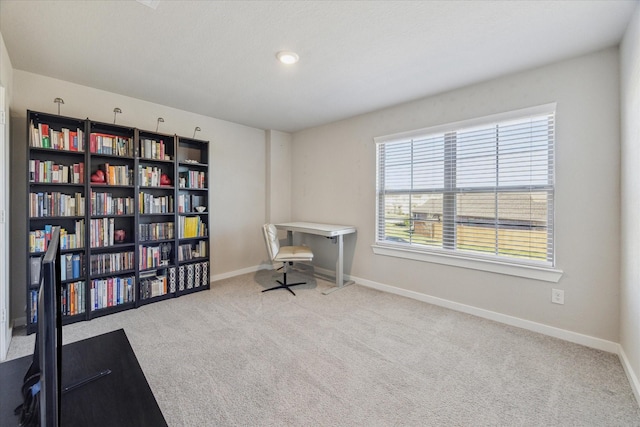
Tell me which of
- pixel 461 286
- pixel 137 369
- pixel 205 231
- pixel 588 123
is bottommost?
pixel 461 286

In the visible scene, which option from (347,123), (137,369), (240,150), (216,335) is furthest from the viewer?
(240,150)

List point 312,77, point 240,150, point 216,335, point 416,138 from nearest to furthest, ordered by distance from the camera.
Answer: point 216,335
point 312,77
point 416,138
point 240,150

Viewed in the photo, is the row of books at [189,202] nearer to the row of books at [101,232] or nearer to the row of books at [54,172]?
the row of books at [101,232]

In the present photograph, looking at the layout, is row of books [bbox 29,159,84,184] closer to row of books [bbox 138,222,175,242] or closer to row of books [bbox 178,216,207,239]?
row of books [bbox 138,222,175,242]

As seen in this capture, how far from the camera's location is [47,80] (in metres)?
2.75

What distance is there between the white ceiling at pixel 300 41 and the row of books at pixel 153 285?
2118 mm

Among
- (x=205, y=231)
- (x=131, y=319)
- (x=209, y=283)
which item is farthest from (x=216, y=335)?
(x=205, y=231)

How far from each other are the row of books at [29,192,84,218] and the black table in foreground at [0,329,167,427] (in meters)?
2.01

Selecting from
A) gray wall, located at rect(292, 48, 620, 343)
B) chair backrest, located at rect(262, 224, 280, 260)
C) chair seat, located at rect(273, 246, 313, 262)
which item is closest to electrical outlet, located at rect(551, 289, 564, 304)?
gray wall, located at rect(292, 48, 620, 343)

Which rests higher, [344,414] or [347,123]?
[347,123]

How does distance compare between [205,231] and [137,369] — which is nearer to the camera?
[137,369]

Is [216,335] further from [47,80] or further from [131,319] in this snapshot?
[47,80]

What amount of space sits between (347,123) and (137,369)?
3700 mm

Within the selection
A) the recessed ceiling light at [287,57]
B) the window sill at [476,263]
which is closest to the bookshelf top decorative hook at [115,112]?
the recessed ceiling light at [287,57]
